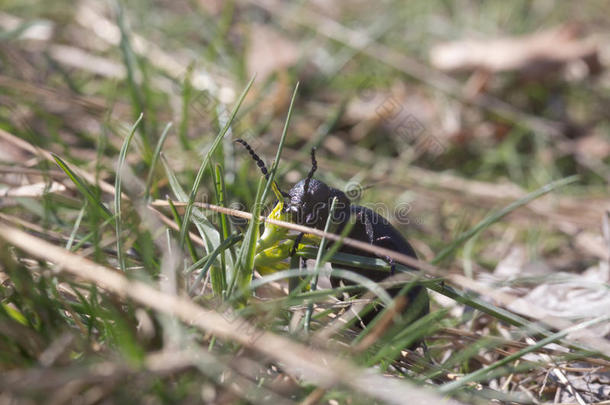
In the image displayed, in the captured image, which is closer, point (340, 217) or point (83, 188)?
point (83, 188)

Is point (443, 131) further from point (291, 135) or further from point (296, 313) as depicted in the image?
point (296, 313)

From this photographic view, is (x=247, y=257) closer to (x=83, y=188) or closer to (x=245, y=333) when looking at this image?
(x=245, y=333)

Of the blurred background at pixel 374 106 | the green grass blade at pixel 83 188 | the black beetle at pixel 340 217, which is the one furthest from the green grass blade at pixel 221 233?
the blurred background at pixel 374 106

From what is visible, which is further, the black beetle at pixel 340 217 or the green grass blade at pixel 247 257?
the black beetle at pixel 340 217

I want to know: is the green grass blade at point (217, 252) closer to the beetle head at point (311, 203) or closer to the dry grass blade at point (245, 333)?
the dry grass blade at point (245, 333)

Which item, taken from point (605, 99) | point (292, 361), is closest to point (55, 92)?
point (292, 361)

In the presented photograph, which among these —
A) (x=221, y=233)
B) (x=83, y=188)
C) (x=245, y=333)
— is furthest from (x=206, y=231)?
(x=245, y=333)
